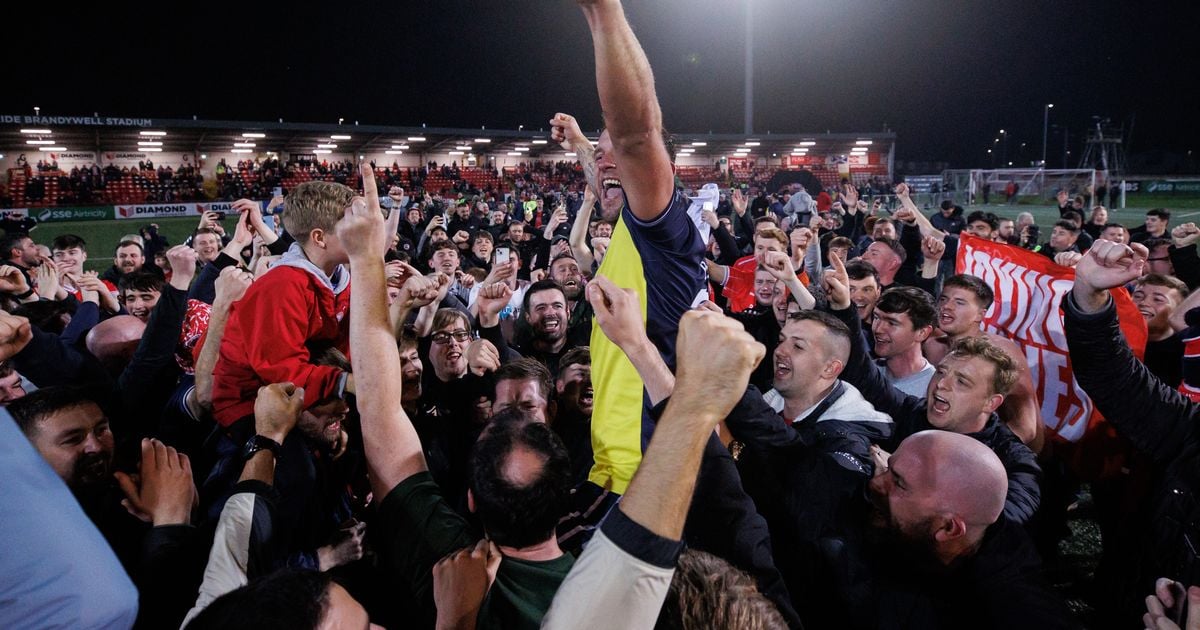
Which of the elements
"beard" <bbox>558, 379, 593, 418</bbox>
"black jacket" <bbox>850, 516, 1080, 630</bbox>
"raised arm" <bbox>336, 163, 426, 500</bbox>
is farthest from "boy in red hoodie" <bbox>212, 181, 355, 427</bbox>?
"black jacket" <bbox>850, 516, 1080, 630</bbox>

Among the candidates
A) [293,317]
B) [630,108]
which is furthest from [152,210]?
[630,108]

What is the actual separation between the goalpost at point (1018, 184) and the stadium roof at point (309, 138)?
15.7 metres

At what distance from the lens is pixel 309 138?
122 ft

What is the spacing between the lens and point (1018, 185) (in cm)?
3180

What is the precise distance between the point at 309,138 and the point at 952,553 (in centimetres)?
4012

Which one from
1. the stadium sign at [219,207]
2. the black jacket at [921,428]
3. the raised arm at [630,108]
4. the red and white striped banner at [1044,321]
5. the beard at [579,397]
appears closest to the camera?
the raised arm at [630,108]

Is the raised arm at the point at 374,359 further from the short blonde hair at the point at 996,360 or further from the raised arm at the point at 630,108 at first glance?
the short blonde hair at the point at 996,360

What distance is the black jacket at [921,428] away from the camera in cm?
288

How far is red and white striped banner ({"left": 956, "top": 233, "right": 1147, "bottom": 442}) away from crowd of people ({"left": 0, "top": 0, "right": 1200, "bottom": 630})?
181 millimetres

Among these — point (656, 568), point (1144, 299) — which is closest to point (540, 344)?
point (656, 568)

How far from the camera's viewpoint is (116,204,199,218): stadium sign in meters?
28.1

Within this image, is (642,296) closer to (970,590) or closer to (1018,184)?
(970,590)

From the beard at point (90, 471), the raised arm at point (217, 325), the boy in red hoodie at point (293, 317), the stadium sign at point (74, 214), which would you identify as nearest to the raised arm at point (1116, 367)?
the boy in red hoodie at point (293, 317)

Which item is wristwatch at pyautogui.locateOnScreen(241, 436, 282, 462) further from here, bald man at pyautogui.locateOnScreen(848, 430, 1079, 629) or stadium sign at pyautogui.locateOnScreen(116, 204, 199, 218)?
stadium sign at pyautogui.locateOnScreen(116, 204, 199, 218)
